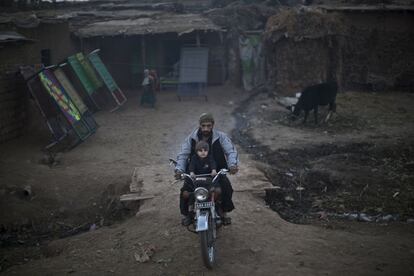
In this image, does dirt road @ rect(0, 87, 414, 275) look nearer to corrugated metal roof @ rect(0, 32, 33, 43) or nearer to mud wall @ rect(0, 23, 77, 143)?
mud wall @ rect(0, 23, 77, 143)

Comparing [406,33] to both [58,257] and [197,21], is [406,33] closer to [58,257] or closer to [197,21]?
[197,21]

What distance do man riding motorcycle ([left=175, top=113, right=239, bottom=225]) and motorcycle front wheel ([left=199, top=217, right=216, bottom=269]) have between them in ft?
1.33

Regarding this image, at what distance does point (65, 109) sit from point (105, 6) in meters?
13.7

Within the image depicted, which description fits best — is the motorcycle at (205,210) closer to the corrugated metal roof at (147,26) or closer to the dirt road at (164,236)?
the dirt road at (164,236)

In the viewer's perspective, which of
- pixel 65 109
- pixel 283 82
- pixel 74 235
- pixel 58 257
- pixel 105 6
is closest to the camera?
pixel 58 257

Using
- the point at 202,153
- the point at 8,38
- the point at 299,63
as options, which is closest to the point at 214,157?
the point at 202,153

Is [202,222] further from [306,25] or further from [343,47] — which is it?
[343,47]

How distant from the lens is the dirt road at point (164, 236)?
4.94 metres

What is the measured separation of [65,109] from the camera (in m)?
11.0

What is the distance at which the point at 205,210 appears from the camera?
485 cm

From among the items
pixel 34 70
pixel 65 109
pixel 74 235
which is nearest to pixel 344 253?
pixel 74 235

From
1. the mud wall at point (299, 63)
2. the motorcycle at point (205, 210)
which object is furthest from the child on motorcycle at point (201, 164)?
the mud wall at point (299, 63)

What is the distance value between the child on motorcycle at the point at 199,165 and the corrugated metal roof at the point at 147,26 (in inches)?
486

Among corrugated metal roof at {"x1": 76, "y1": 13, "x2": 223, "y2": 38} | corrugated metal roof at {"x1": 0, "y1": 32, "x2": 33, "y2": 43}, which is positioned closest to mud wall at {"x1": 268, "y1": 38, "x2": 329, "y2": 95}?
corrugated metal roof at {"x1": 76, "y1": 13, "x2": 223, "y2": 38}
